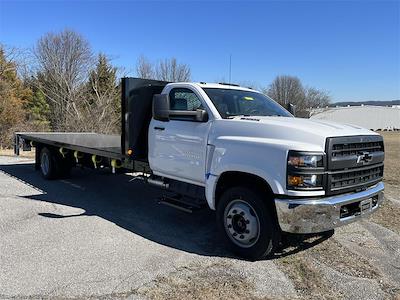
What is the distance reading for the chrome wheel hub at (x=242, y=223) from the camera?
496cm

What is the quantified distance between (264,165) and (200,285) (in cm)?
151

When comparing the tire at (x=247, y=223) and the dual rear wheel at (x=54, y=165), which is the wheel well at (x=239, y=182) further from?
the dual rear wheel at (x=54, y=165)

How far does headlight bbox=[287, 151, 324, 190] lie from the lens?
4.47m

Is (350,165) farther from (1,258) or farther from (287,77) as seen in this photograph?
(287,77)

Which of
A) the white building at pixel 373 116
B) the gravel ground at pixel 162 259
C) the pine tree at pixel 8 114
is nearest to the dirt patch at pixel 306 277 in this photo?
the gravel ground at pixel 162 259

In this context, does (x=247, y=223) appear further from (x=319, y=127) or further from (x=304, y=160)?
(x=319, y=127)

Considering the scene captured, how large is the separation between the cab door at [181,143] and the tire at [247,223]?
68cm

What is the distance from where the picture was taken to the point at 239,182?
523 centimetres

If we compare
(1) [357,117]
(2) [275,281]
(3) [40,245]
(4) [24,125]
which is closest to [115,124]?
(4) [24,125]

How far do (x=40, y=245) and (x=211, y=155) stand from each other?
2.50m

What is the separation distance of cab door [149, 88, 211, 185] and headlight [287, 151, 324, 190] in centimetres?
145

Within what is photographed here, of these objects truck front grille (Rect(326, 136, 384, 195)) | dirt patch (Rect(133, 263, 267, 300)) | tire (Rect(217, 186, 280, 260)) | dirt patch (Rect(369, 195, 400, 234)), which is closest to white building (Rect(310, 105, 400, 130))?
dirt patch (Rect(369, 195, 400, 234))

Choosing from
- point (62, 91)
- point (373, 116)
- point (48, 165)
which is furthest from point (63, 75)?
point (373, 116)

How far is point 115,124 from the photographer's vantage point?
24.5m
